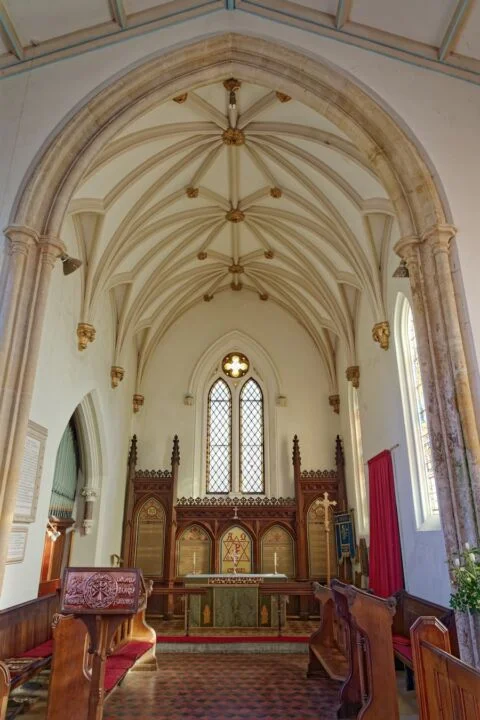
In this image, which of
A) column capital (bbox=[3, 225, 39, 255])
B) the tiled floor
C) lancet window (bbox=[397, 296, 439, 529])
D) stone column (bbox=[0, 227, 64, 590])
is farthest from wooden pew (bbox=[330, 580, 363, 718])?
column capital (bbox=[3, 225, 39, 255])

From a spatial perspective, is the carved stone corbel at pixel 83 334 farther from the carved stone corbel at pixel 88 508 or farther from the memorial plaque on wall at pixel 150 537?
the memorial plaque on wall at pixel 150 537

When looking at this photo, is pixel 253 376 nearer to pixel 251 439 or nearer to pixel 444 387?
pixel 251 439

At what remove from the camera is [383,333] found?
28.8 ft

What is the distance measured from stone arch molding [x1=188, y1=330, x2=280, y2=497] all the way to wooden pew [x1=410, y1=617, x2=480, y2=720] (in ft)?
29.2

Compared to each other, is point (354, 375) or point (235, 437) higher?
point (354, 375)

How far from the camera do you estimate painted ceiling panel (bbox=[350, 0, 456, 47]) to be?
19.7 feet

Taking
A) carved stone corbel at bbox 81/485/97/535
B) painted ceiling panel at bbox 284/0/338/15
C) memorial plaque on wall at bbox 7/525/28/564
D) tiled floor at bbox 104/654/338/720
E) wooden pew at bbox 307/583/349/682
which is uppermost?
painted ceiling panel at bbox 284/0/338/15

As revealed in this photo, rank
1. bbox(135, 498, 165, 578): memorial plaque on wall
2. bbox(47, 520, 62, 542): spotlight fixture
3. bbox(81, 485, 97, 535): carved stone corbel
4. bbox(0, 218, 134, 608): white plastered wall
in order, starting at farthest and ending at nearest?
bbox(135, 498, 165, 578): memorial plaque on wall < bbox(81, 485, 97, 535): carved stone corbel < bbox(47, 520, 62, 542): spotlight fixture < bbox(0, 218, 134, 608): white plastered wall

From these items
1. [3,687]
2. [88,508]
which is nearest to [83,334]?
[88,508]

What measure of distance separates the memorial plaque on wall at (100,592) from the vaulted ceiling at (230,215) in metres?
5.62

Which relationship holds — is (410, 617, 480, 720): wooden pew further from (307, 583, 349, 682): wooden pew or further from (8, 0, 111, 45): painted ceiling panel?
(8, 0, 111, 45): painted ceiling panel

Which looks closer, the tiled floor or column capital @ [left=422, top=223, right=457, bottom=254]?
the tiled floor

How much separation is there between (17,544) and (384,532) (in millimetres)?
5817

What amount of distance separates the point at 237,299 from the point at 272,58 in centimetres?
815
